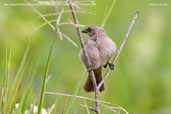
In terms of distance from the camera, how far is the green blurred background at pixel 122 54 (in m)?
5.34

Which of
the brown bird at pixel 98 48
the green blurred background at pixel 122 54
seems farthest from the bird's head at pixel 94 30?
the green blurred background at pixel 122 54

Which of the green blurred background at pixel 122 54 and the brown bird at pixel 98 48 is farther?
the green blurred background at pixel 122 54

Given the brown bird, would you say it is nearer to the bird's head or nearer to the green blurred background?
the bird's head

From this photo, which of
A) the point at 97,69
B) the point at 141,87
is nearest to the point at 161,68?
the point at 141,87

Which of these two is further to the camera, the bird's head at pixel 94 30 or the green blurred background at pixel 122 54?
the green blurred background at pixel 122 54

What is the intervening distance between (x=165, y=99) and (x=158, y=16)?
2.25 feet

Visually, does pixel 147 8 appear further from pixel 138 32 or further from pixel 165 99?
pixel 165 99

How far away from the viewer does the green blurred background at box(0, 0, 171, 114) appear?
534cm

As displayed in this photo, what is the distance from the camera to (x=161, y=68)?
18.4 feet

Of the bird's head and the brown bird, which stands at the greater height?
the bird's head

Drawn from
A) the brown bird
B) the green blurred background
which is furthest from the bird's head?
the green blurred background

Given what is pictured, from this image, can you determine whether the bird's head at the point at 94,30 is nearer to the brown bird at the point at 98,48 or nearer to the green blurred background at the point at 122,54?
the brown bird at the point at 98,48

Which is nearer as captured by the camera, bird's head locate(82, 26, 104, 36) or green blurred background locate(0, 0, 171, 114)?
bird's head locate(82, 26, 104, 36)

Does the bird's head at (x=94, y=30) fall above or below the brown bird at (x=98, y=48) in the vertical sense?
above
